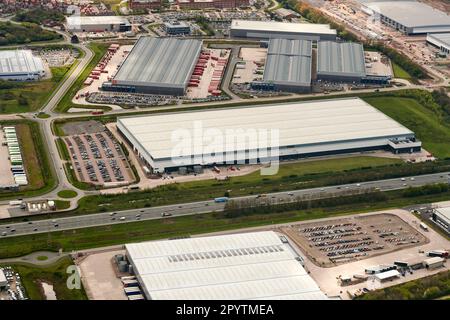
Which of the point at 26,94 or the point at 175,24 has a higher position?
the point at 175,24

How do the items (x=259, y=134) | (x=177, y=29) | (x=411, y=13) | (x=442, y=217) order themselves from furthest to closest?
(x=411, y=13) → (x=177, y=29) → (x=259, y=134) → (x=442, y=217)

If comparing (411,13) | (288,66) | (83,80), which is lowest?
(83,80)

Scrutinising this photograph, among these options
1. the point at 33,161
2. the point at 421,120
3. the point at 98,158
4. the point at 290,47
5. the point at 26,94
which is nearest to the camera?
the point at 33,161

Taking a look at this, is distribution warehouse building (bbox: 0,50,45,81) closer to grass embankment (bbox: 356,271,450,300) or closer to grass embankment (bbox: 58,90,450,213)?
grass embankment (bbox: 58,90,450,213)

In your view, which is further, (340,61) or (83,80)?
(340,61)

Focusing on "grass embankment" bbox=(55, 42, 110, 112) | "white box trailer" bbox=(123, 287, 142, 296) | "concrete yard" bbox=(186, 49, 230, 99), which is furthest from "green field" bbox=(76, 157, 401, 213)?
"grass embankment" bbox=(55, 42, 110, 112)

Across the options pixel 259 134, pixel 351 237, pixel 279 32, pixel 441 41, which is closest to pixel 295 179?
pixel 259 134

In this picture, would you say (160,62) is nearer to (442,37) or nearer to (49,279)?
(442,37)

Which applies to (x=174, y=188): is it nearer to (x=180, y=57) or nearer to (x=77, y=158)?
(x=77, y=158)
